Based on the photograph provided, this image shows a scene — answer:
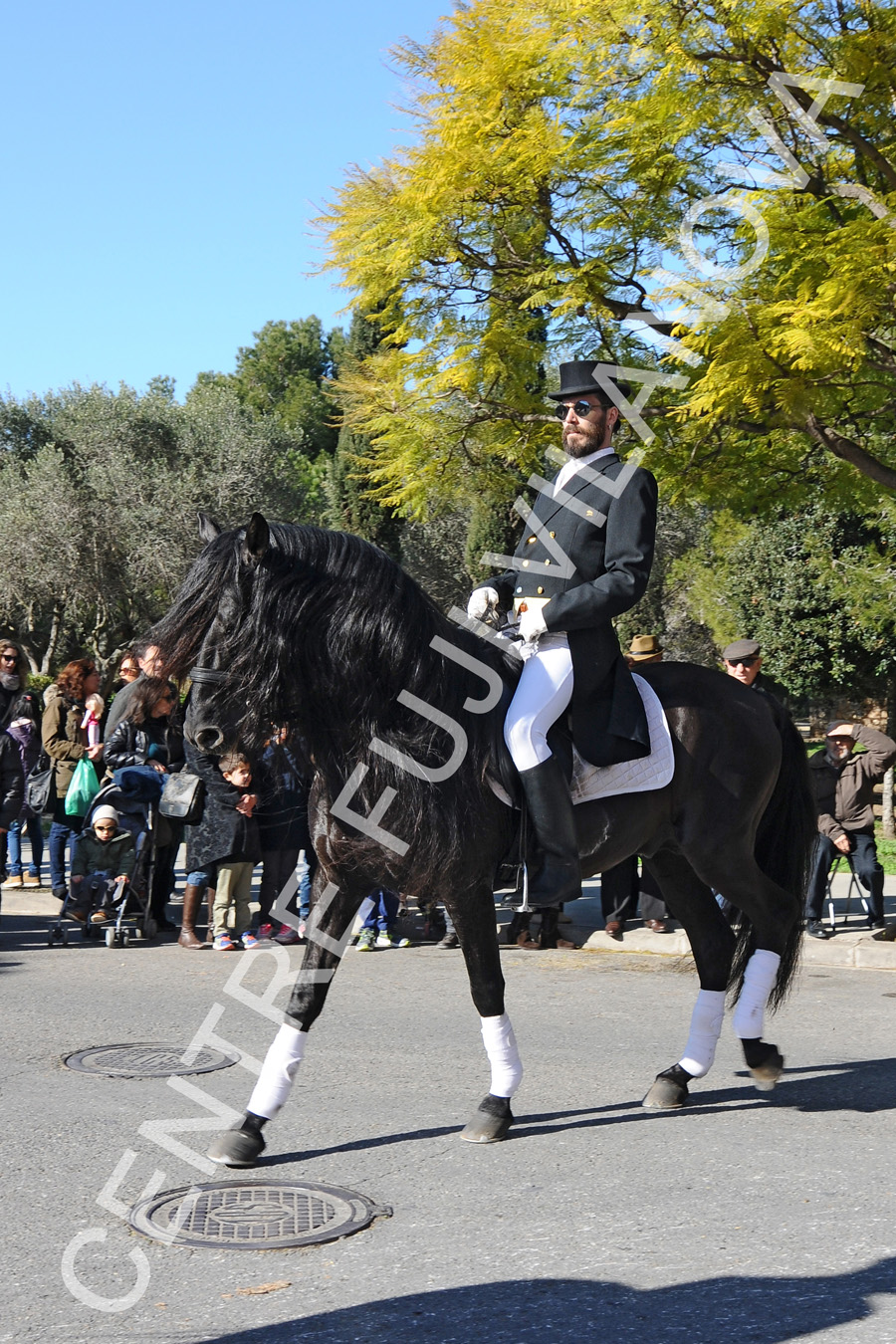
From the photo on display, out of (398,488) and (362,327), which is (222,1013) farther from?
(362,327)

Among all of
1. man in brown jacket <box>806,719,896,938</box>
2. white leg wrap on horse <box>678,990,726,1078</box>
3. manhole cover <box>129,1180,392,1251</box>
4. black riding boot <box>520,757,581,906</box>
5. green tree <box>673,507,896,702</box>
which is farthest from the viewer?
green tree <box>673,507,896,702</box>

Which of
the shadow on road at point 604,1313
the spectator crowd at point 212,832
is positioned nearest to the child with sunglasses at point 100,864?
the spectator crowd at point 212,832

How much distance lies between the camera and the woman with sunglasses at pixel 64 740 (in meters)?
10.9

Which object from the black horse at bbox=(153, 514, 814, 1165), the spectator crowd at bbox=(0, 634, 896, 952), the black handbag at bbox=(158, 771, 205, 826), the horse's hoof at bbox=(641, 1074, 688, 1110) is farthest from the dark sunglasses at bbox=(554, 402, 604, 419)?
the black handbag at bbox=(158, 771, 205, 826)

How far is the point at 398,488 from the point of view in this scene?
557 inches

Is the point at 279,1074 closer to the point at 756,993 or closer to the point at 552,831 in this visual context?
the point at 552,831

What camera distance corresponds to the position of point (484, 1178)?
442 centimetres

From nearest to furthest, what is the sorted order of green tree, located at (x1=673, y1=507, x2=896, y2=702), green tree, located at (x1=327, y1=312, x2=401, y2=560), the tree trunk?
green tree, located at (x1=673, y1=507, x2=896, y2=702)
green tree, located at (x1=327, y1=312, x2=401, y2=560)
the tree trunk

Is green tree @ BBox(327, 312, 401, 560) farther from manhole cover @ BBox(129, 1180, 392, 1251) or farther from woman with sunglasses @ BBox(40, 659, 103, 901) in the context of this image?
manhole cover @ BBox(129, 1180, 392, 1251)

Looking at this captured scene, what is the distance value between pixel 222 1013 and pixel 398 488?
8035 mm

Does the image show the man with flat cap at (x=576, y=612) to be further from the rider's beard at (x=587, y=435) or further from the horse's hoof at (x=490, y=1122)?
the horse's hoof at (x=490, y=1122)

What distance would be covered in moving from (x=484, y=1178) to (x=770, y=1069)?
5.16 feet

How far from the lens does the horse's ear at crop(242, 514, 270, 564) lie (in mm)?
4250

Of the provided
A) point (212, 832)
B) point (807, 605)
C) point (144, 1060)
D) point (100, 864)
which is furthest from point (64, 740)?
point (807, 605)
